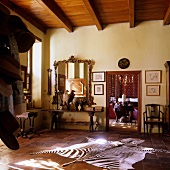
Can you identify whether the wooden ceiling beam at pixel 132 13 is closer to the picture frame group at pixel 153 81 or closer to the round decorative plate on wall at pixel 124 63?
the round decorative plate on wall at pixel 124 63

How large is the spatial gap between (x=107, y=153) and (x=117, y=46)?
3823 mm

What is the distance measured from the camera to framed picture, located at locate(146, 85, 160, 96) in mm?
6312

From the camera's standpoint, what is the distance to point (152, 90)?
635 cm

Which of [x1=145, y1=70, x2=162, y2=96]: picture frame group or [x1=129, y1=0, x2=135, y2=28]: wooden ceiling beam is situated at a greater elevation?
[x1=129, y1=0, x2=135, y2=28]: wooden ceiling beam

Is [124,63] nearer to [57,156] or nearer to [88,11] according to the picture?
[88,11]

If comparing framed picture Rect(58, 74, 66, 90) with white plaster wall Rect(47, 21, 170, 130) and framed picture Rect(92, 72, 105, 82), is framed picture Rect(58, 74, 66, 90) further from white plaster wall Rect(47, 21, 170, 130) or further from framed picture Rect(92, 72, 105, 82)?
framed picture Rect(92, 72, 105, 82)

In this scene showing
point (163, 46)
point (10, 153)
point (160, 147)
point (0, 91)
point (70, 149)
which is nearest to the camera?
point (0, 91)

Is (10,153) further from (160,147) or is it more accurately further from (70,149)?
(160,147)

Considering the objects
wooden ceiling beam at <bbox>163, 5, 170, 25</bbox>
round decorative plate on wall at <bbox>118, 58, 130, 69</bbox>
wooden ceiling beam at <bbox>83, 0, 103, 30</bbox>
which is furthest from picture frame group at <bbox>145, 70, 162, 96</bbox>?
wooden ceiling beam at <bbox>83, 0, 103, 30</bbox>

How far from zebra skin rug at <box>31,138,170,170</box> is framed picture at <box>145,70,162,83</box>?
7.34 ft

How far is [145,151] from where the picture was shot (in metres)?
4.15

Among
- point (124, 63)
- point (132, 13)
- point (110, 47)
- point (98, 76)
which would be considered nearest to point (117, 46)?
point (110, 47)

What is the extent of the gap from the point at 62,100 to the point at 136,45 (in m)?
3.12

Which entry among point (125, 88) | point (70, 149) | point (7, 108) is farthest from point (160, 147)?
point (125, 88)
